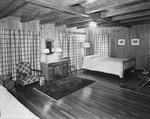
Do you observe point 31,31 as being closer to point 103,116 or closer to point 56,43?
point 56,43

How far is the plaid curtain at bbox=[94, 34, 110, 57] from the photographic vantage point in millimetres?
7056

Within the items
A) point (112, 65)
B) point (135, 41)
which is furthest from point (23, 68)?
point (135, 41)

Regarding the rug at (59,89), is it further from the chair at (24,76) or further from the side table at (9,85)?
the side table at (9,85)

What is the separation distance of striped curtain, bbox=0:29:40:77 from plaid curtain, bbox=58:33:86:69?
1455 millimetres

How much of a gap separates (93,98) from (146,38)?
444cm

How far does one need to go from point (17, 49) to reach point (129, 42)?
18.1 feet

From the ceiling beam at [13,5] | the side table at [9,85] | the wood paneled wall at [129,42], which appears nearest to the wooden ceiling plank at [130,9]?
the ceiling beam at [13,5]

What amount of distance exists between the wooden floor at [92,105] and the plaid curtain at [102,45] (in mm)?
3783

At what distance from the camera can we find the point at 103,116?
7.98 feet

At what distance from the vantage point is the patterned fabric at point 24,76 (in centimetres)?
361

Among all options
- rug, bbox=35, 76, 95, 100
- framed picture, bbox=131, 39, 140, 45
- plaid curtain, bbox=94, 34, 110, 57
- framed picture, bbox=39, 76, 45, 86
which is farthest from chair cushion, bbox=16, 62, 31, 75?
framed picture, bbox=131, 39, 140, 45

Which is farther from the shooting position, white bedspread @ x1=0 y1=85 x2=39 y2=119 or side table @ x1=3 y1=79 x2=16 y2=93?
side table @ x1=3 y1=79 x2=16 y2=93

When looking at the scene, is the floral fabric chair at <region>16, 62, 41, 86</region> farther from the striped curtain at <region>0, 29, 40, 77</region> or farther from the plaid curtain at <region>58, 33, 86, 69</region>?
the plaid curtain at <region>58, 33, 86, 69</region>

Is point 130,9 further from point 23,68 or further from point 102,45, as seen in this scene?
point 102,45
